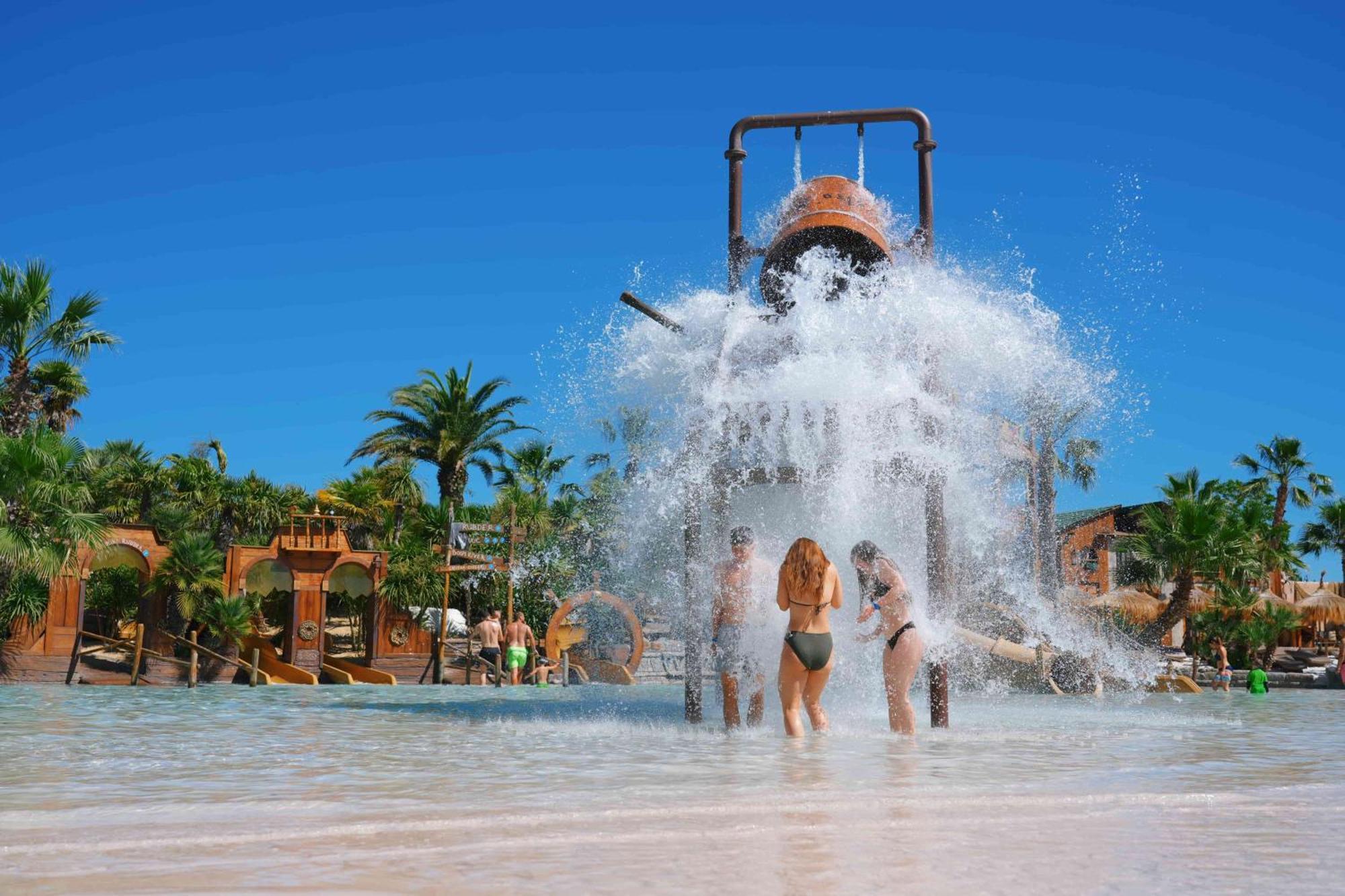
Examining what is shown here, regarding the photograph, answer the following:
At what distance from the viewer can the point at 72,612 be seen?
2431cm

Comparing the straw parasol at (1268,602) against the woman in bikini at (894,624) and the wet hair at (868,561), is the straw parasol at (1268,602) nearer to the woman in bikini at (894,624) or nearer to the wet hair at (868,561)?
the woman in bikini at (894,624)

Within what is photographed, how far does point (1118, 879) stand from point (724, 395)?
19.2 ft

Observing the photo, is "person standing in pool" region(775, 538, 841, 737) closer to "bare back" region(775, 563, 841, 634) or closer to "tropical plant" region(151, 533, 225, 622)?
"bare back" region(775, 563, 841, 634)

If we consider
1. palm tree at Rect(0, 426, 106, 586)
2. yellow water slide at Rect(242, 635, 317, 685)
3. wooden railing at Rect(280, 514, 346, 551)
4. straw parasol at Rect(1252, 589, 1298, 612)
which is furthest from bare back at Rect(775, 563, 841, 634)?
straw parasol at Rect(1252, 589, 1298, 612)

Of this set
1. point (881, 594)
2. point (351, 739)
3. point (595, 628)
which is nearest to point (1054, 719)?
point (881, 594)

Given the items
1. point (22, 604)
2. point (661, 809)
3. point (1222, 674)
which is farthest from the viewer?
point (1222, 674)

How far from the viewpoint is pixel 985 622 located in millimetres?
20328

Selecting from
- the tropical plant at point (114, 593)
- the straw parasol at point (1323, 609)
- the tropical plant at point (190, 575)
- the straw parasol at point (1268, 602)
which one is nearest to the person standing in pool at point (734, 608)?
the tropical plant at point (190, 575)

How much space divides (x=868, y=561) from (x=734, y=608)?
106 centimetres

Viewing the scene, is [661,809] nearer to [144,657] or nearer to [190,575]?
[144,657]

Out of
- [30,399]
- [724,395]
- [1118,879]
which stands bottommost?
[1118,879]

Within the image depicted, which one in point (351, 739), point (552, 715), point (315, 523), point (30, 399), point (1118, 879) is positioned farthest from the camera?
point (315, 523)

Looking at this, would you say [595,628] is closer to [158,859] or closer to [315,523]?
[315,523]

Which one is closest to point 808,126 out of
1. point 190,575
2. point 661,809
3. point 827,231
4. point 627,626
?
point 827,231
